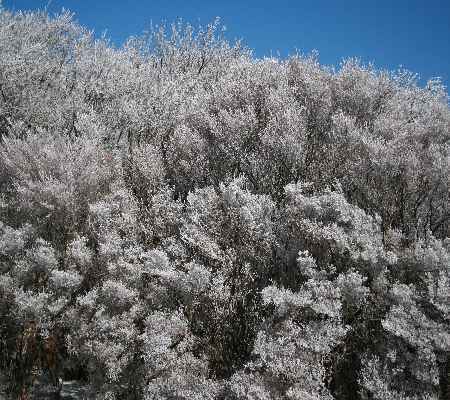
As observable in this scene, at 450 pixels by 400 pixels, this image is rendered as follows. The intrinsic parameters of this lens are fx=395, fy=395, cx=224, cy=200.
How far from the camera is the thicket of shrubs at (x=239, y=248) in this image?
1067 centimetres

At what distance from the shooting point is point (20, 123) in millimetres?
18984

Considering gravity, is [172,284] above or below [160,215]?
below

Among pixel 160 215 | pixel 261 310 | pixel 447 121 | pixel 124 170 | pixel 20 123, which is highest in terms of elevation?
pixel 447 121

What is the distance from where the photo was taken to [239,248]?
13.4 metres

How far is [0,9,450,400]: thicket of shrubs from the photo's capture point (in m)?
10.7

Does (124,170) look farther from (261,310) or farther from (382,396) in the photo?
(382,396)

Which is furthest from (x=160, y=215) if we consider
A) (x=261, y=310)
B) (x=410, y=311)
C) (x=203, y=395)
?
(x=410, y=311)

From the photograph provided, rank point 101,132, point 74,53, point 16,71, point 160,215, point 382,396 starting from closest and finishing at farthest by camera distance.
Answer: point 382,396, point 160,215, point 101,132, point 16,71, point 74,53

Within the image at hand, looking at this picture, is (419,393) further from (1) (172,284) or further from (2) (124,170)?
(2) (124,170)

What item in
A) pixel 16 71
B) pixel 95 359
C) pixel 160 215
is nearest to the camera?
pixel 95 359

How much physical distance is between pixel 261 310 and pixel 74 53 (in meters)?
24.4

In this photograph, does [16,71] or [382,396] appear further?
[16,71]

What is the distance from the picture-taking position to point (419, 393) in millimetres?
10156

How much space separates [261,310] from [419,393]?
487cm
